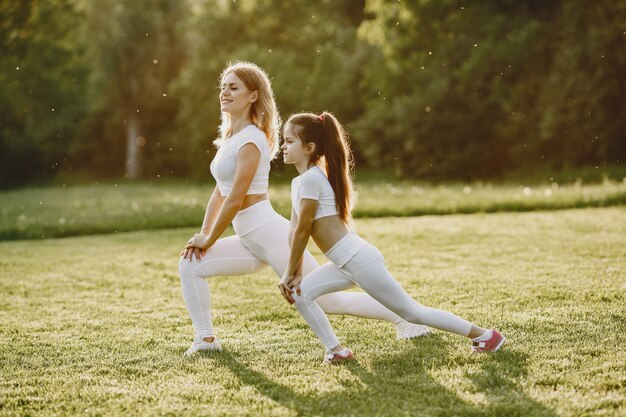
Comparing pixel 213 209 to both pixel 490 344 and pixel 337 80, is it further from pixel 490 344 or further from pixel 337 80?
pixel 337 80

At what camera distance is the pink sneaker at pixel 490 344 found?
5066mm

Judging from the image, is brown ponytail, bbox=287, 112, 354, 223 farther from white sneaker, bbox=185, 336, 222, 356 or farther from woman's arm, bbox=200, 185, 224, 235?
white sneaker, bbox=185, 336, 222, 356

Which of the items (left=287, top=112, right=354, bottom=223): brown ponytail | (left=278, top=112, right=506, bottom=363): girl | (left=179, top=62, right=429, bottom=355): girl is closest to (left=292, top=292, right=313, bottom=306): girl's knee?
(left=278, top=112, right=506, bottom=363): girl

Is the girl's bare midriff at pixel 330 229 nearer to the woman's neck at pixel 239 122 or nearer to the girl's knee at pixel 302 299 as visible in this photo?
the girl's knee at pixel 302 299

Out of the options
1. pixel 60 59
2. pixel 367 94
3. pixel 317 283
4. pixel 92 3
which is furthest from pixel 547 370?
pixel 92 3

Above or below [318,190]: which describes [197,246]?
below

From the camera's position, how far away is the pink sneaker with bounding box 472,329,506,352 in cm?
507

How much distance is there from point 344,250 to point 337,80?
32840 millimetres

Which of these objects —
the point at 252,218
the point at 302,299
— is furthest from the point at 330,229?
the point at 252,218

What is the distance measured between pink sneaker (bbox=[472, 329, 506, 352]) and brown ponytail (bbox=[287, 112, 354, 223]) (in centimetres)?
119

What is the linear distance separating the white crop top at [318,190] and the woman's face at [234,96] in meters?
0.84

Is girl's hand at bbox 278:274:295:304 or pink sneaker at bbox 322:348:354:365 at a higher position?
girl's hand at bbox 278:274:295:304

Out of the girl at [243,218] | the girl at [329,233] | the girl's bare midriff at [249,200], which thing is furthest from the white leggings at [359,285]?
the girl's bare midriff at [249,200]

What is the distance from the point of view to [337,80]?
37000 millimetres
